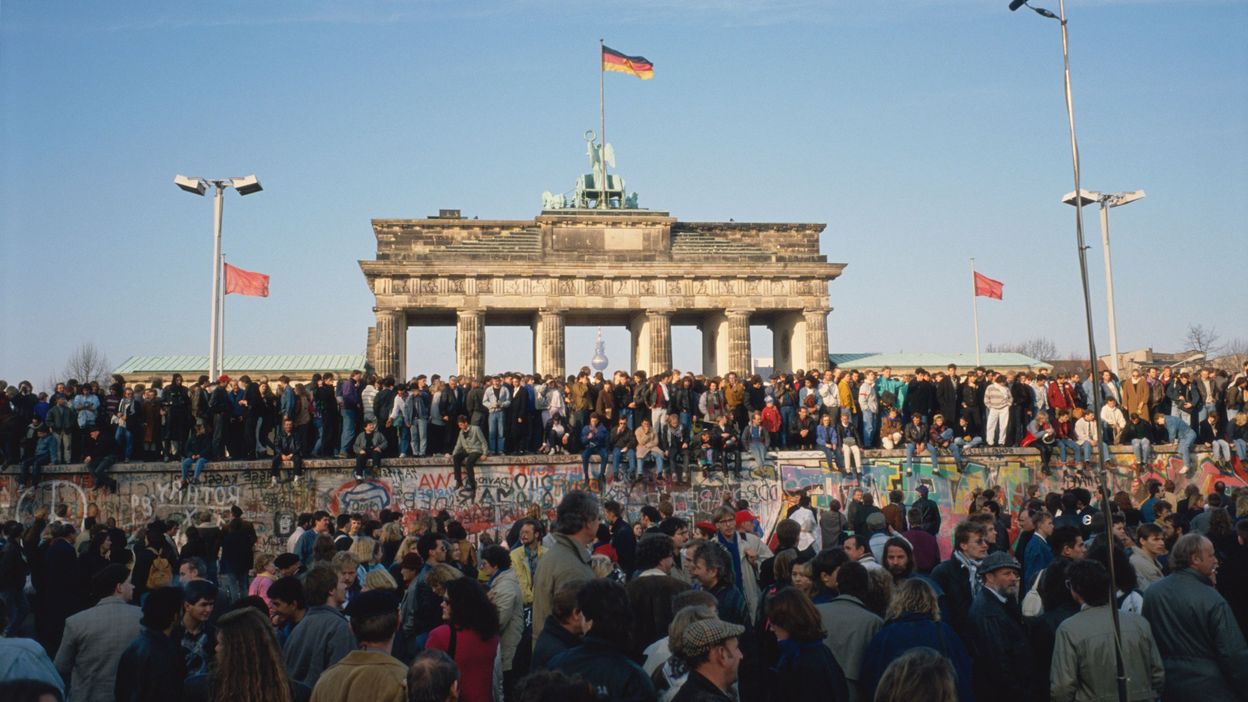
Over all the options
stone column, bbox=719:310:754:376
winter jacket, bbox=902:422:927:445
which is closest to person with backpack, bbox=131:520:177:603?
winter jacket, bbox=902:422:927:445

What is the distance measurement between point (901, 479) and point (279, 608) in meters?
18.1

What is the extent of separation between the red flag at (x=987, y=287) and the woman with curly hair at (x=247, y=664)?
40435 mm

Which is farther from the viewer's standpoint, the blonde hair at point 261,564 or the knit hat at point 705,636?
the blonde hair at point 261,564

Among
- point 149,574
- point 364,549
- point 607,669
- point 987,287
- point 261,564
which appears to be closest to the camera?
point 607,669

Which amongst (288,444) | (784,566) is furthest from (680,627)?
(288,444)

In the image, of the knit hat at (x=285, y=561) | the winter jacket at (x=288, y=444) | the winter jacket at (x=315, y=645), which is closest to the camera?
the winter jacket at (x=315, y=645)

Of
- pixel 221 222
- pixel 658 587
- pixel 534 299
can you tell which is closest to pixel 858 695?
pixel 658 587

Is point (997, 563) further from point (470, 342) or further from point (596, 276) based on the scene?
point (596, 276)

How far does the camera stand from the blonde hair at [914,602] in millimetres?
6066

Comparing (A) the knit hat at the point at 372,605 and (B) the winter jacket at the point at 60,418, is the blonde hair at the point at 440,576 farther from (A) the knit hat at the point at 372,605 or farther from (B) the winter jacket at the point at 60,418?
(B) the winter jacket at the point at 60,418

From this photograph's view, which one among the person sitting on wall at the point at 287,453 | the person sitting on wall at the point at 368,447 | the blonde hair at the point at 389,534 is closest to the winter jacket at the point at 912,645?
the blonde hair at the point at 389,534

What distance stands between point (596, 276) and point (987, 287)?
55.8ft

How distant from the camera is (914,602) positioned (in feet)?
19.9

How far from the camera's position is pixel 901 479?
2300 centimetres
